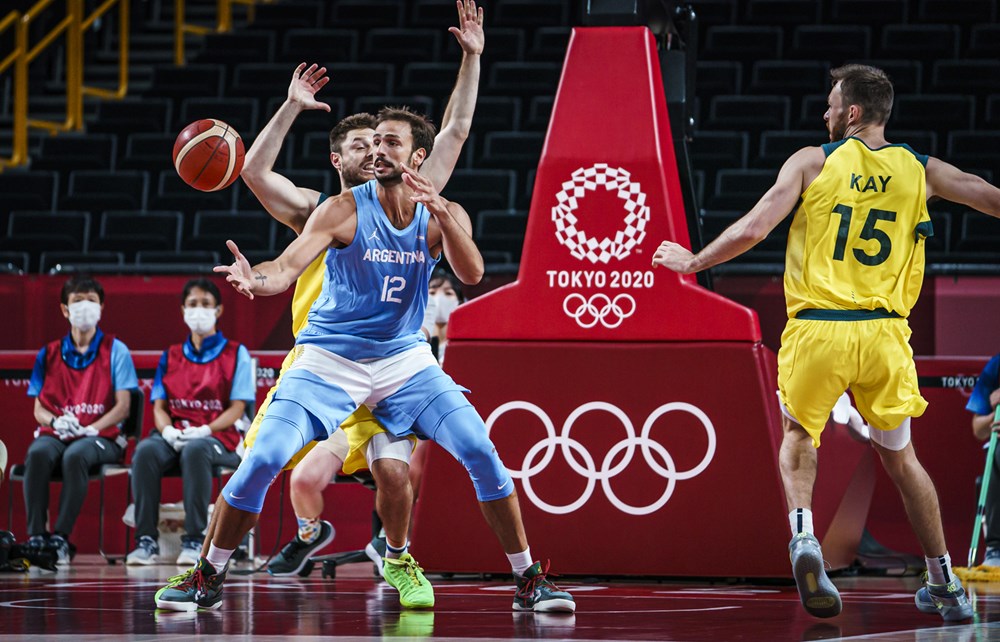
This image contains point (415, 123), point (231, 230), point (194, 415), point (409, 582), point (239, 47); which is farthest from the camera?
point (239, 47)

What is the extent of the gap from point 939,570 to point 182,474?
4.68 meters

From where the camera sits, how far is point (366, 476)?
7.07m

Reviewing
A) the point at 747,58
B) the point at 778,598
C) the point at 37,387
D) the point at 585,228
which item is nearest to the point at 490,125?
the point at 747,58

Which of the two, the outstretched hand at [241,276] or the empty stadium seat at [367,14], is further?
the empty stadium seat at [367,14]

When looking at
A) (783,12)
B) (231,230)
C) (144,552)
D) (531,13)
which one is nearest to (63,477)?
(144,552)

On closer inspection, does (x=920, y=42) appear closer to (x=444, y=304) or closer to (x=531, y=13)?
(x=531, y=13)

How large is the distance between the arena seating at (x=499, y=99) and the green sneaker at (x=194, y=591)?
6.17 m

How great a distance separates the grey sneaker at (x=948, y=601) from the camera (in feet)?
15.0

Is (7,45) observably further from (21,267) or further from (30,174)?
(21,267)

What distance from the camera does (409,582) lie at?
507 centimetres

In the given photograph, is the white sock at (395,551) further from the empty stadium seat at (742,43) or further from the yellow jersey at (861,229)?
the empty stadium seat at (742,43)

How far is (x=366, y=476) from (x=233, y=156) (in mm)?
2076

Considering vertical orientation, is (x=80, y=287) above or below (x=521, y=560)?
above

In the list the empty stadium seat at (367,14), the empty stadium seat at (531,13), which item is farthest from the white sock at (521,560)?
the empty stadium seat at (367,14)
